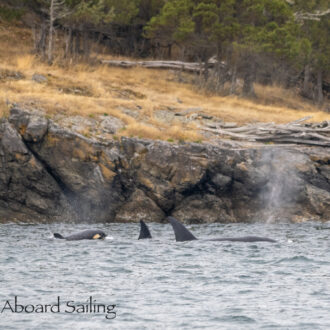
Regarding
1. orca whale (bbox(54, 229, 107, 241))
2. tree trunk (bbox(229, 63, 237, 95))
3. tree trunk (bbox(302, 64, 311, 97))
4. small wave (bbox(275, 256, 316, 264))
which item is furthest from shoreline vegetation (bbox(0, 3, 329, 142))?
small wave (bbox(275, 256, 316, 264))

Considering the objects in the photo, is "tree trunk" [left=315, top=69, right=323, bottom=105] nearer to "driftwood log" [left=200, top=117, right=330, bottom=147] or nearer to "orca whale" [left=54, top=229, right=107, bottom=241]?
"driftwood log" [left=200, top=117, right=330, bottom=147]

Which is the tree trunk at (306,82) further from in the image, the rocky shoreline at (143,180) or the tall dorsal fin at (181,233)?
the tall dorsal fin at (181,233)

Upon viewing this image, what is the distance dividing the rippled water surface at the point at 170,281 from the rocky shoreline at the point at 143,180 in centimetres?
728

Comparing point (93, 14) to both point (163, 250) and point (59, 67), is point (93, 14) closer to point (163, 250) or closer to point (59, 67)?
point (59, 67)

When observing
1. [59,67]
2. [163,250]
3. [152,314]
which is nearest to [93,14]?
[59,67]

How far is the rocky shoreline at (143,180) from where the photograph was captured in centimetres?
3062

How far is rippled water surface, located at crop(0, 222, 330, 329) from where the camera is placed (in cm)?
1112

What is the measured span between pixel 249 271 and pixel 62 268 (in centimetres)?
437

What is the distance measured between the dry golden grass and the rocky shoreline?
75.3 inches

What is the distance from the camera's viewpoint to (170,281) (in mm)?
14633

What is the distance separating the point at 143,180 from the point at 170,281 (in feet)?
56.4

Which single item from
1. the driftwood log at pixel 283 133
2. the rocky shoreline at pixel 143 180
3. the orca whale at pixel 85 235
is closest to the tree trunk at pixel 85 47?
the driftwood log at pixel 283 133

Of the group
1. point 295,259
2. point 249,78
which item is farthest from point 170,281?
point 249,78

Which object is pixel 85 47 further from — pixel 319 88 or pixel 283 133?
pixel 319 88
